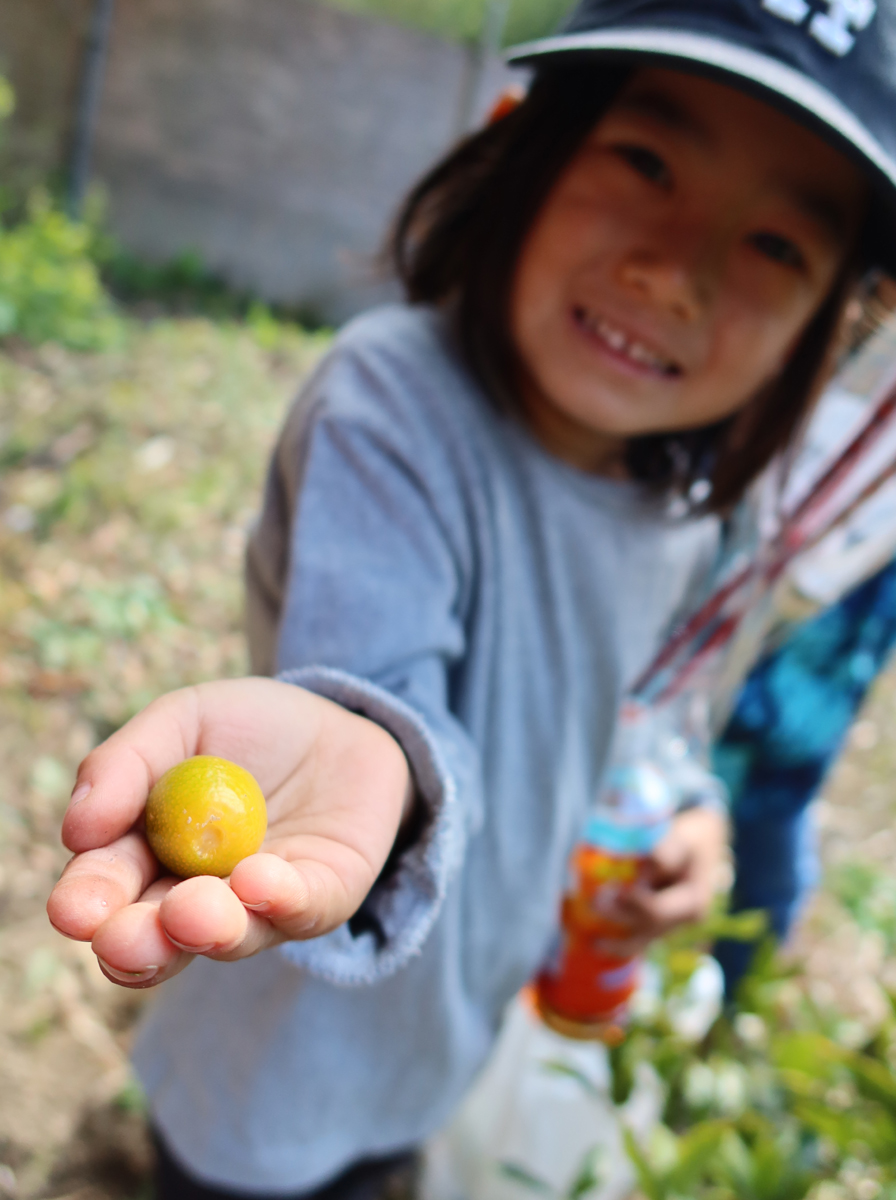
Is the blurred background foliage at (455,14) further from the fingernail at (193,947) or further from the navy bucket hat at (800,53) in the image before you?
the fingernail at (193,947)

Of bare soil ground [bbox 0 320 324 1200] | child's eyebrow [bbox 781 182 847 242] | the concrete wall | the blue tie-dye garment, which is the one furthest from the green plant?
child's eyebrow [bbox 781 182 847 242]

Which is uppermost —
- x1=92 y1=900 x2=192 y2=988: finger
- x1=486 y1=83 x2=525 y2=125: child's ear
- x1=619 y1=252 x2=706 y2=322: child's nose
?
x1=619 y1=252 x2=706 y2=322: child's nose

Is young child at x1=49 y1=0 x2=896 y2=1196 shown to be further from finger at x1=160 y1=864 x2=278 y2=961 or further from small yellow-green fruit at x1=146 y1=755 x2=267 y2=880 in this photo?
finger at x1=160 y1=864 x2=278 y2=961

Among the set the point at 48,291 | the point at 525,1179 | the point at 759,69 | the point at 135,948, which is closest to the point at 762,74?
the point at 759,69

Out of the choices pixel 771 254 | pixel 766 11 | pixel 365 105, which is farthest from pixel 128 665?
pixel 365 105

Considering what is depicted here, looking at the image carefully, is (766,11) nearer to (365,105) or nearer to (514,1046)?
(514,1046)

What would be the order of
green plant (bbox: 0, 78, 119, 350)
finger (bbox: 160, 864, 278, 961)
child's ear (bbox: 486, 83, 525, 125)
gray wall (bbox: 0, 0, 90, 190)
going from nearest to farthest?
1. finger (bbox: 160, 864, 278, 961)
2. child's ear (bbox: 486, 83, 525, 125)
3. green plant (bbox: 0, 78, 119, 350)
4. gray wall (bbox: 0, 0, 90, 190)

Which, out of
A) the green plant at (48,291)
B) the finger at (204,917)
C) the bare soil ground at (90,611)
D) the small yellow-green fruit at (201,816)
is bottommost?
the green plant at (48,291)

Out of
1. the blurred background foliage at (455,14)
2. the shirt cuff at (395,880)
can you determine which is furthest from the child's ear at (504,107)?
the blurred background foliage at (455,14)
